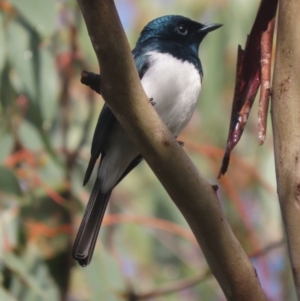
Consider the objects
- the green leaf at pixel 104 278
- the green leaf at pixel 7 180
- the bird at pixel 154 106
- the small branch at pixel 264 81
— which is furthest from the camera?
the green leaf at pixel 104 278

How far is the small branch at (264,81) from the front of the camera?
1409mm

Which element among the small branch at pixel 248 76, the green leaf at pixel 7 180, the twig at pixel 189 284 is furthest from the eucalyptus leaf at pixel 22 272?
the small branch at pixel 248 76

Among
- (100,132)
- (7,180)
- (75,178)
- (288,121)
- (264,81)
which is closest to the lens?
(288,121)

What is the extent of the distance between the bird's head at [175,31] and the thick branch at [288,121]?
1.37 m

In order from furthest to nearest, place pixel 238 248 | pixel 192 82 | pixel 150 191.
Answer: pixel 150 191
pixel 192 82
pixel 238 248

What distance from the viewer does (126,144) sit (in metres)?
2.52

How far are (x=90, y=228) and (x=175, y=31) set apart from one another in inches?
35.1

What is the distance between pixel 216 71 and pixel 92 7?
2.18 metres

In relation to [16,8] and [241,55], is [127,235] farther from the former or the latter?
[241,55]

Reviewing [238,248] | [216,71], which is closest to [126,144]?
[216,71]

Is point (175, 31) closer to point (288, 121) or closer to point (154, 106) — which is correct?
point (154, 106)

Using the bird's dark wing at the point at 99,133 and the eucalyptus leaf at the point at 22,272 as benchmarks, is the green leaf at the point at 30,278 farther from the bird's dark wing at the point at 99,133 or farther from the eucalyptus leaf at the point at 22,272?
the bird's dark wing at the point at 99,133

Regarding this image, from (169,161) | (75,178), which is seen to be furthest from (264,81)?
(75,178)

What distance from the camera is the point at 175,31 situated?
111 inches
